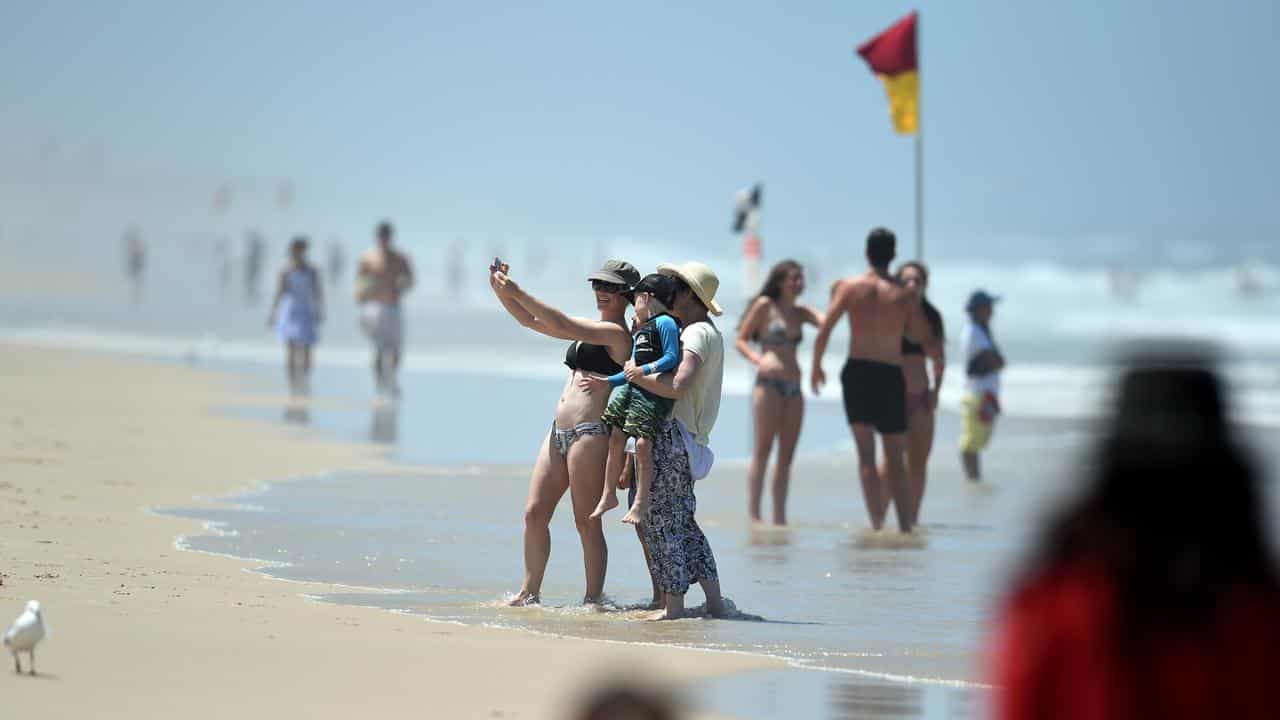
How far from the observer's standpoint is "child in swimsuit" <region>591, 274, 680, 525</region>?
26.4 feet

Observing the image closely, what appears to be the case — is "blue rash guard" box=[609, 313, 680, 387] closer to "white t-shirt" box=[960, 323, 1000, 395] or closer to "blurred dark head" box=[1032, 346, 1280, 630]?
"blurred dark head" box=[1032, 346, 1280, 630]

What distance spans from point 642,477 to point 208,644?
199cm

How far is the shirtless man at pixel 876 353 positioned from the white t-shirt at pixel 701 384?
3.15 m

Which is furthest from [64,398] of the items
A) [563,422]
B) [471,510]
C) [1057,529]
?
[1057,529]

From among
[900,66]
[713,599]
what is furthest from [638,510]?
[900,66]

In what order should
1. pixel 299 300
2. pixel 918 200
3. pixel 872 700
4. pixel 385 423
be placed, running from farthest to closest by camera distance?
pixel 299 300 < pixel 385 423 < pixel 918 200 < pixel 872 700

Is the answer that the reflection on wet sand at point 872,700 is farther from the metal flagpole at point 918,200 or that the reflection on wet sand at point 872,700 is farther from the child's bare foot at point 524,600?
the metal flagpole at point 918,200

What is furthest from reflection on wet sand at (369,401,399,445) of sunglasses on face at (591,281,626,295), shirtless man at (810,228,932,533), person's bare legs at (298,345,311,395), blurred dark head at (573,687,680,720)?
blurred dark head at (573,687,680,720)

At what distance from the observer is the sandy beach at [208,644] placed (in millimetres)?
5949

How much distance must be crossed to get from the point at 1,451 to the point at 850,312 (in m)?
5.97

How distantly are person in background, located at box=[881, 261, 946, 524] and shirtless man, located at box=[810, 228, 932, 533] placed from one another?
0.17 metres

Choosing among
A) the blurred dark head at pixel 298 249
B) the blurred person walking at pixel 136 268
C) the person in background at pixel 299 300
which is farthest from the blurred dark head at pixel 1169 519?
the blurred person walking at pixel 136 268

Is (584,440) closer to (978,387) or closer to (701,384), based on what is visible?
(701,384)

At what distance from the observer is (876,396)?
11.4 m
